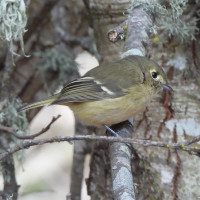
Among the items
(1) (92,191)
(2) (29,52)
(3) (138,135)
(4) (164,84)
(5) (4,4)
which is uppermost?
(2) (29,52)

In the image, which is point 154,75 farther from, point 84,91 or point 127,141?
point 127,141

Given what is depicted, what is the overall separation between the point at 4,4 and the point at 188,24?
4.49 ft

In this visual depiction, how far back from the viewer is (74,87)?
3.29 metres

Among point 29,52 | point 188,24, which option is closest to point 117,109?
point 188,24

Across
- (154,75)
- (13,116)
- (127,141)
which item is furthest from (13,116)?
(127,141)

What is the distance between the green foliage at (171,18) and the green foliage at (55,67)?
1.21 metres

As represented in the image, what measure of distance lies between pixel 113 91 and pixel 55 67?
Answer: 3.91 feet

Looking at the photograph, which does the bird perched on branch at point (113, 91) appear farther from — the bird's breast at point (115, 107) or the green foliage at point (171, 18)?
the green foliage at point (171, 18)

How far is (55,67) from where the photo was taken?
13.9 feet

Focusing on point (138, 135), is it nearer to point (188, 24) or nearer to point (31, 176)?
point (188, 24)

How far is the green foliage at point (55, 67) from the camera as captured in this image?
14.0 feet

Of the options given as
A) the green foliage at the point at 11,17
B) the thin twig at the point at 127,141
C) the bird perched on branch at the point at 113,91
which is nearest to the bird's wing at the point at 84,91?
the bird perched on branch at the point at 113,91

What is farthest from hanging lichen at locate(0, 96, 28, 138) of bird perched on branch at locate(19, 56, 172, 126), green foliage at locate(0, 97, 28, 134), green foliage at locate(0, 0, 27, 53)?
green foliage at locate(0, 0, 27, 53)

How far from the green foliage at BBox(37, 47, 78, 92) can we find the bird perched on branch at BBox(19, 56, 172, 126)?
0.96 metres
